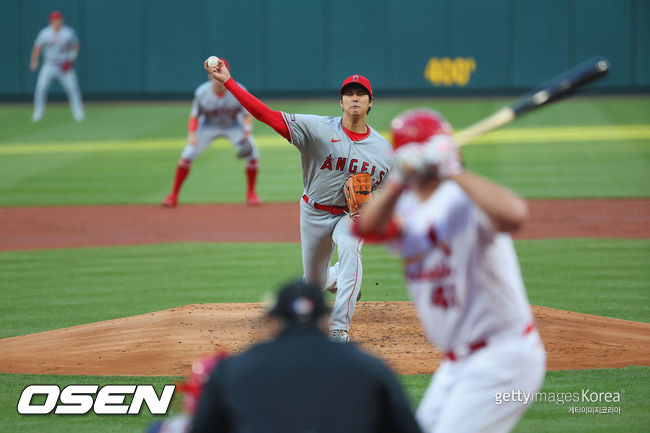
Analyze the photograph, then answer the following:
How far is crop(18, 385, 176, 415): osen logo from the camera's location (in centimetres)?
591

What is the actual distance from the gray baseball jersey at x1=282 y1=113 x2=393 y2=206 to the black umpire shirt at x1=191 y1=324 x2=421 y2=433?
433 cm

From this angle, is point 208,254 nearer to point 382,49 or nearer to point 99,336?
point 99,336

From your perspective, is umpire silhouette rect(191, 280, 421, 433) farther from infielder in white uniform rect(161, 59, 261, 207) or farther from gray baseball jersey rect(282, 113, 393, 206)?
infielder in white uniform rect(161, 59, 261, 207)

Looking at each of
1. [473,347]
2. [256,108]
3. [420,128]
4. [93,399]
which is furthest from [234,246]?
[420,128]

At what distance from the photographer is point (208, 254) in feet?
38.0

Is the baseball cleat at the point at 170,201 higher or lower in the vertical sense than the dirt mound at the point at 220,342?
higher

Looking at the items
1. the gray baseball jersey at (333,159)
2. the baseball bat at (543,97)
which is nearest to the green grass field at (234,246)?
the gray baseball jersey at (333,159)

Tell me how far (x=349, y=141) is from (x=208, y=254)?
183 inches

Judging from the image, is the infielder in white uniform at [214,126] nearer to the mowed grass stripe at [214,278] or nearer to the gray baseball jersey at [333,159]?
the mowed grass stripe at [214,278]

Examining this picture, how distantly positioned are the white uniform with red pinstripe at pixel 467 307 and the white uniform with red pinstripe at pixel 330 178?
3.43 metres

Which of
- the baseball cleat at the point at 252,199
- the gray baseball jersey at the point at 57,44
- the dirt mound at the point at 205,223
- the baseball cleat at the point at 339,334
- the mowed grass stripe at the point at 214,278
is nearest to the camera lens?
the baseball cleat at the point at 339,334

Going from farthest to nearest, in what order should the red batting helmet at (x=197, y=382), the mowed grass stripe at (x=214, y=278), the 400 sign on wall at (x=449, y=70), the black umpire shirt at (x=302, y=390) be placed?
1. the 400 sign on wall at (x=449, y=70)
2. the mowed grass stripe at (x=214, y=278)
3. the red batting helmet at (x=197, y=382)
4. the black umpire shirt at (x=302, y=390)

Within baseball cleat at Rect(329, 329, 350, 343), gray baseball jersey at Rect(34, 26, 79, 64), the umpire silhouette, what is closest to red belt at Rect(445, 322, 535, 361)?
the umpire silhouette

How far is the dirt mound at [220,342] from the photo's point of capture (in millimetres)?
6805
